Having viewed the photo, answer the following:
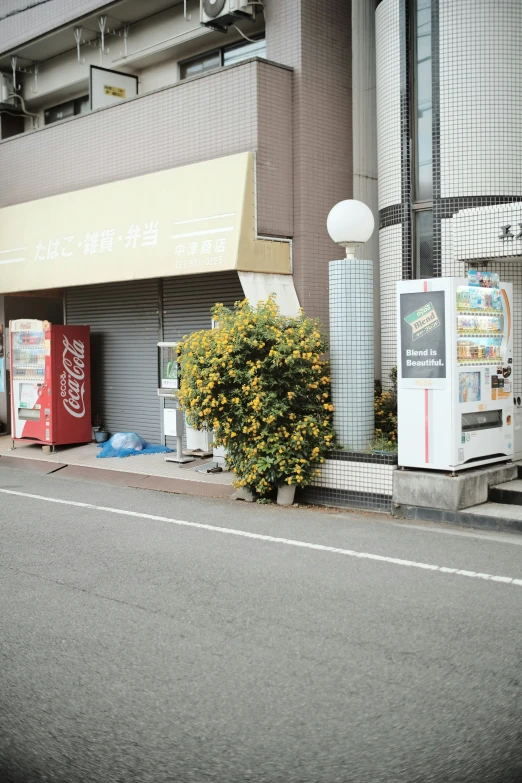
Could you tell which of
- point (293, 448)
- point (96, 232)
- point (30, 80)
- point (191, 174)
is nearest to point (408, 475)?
point (293, 448)

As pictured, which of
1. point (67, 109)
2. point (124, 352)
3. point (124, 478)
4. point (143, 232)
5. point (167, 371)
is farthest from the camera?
point (67, 109)

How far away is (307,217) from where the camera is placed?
41.8 ft

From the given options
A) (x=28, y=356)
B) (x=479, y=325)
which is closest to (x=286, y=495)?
(x=479, y=325)

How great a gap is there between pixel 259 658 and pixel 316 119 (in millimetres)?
9993

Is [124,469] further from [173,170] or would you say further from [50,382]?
[173,170]

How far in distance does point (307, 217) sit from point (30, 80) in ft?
32.1

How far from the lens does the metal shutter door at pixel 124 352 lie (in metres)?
15.3

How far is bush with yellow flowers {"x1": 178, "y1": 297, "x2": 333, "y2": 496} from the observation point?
9.61 m

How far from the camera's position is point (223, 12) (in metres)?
13.4

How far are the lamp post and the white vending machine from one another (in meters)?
0.79

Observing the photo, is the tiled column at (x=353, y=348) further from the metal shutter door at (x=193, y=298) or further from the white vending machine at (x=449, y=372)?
the metal shutter door at (x=193, y=298)

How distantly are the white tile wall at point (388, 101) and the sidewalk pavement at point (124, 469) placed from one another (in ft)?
15.9

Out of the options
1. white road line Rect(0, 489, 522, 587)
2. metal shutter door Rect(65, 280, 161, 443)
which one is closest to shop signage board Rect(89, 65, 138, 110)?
metal shutter door Rect(65, 280, 161, 443)

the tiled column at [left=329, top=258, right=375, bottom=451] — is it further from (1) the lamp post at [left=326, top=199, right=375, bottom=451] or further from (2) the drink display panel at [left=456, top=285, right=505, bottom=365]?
(2) the drink display panel at [left=456, top=285, right=505, bottom=365]
